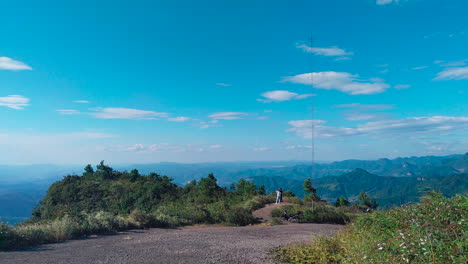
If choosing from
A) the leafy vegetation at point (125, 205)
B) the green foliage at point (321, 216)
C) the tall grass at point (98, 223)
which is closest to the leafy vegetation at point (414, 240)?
the tall grass at point (98, 223)

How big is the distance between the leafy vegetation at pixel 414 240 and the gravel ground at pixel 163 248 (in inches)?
54.0

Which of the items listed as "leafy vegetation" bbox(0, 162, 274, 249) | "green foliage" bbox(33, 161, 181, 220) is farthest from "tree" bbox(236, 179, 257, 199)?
"green foliage" bbox(33, 161, 181, 220)

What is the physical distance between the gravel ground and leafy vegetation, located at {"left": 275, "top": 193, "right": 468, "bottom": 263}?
4.50 feet

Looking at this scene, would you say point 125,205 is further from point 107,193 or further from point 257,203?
point 257,203

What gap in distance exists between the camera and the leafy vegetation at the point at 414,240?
146 inches

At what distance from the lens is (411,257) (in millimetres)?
3861

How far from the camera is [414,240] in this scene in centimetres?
A: 395

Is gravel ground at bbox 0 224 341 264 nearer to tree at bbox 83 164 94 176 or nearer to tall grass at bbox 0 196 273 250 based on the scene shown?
tall grass at bbox 0 196 273 250

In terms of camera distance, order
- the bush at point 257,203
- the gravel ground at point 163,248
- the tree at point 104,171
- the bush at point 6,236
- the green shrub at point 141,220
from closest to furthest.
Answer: the gravel ground at point 163,248 → the bush at point 6,236 → the green shrub at point 141,220 → the bush at point 257,203 → the tree at point 104,171

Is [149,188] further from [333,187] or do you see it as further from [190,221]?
[333,187]

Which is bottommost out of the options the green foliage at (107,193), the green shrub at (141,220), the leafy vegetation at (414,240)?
the green foliage at (107,193)

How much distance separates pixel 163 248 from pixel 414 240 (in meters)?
6.17

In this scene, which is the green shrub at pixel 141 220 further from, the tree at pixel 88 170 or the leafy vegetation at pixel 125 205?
the tree at pixel 88 170

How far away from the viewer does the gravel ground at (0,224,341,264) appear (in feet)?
22.9
